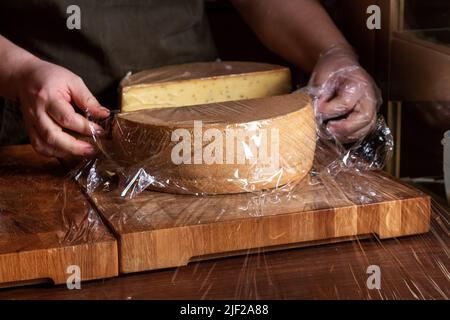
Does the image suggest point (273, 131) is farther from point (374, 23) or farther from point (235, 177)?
point (374, 23)

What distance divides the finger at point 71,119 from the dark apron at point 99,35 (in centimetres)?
35

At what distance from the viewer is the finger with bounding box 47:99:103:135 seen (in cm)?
117

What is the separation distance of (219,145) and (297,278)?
23cm

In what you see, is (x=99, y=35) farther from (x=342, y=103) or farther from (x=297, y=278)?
(x=297, y=278)

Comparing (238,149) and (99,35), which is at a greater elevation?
(99,35)

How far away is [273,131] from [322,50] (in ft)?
1.31

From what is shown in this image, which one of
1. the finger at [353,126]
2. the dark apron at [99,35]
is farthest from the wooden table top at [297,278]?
the dark apron at [99,35]

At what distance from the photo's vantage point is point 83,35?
150cm

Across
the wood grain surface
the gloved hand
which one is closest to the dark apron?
the gloved hand

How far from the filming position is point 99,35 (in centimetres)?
150

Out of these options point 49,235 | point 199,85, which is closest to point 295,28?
point 199,85

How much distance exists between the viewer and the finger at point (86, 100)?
1.18 metres

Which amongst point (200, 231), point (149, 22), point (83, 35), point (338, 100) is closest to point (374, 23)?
point (338, 100)
